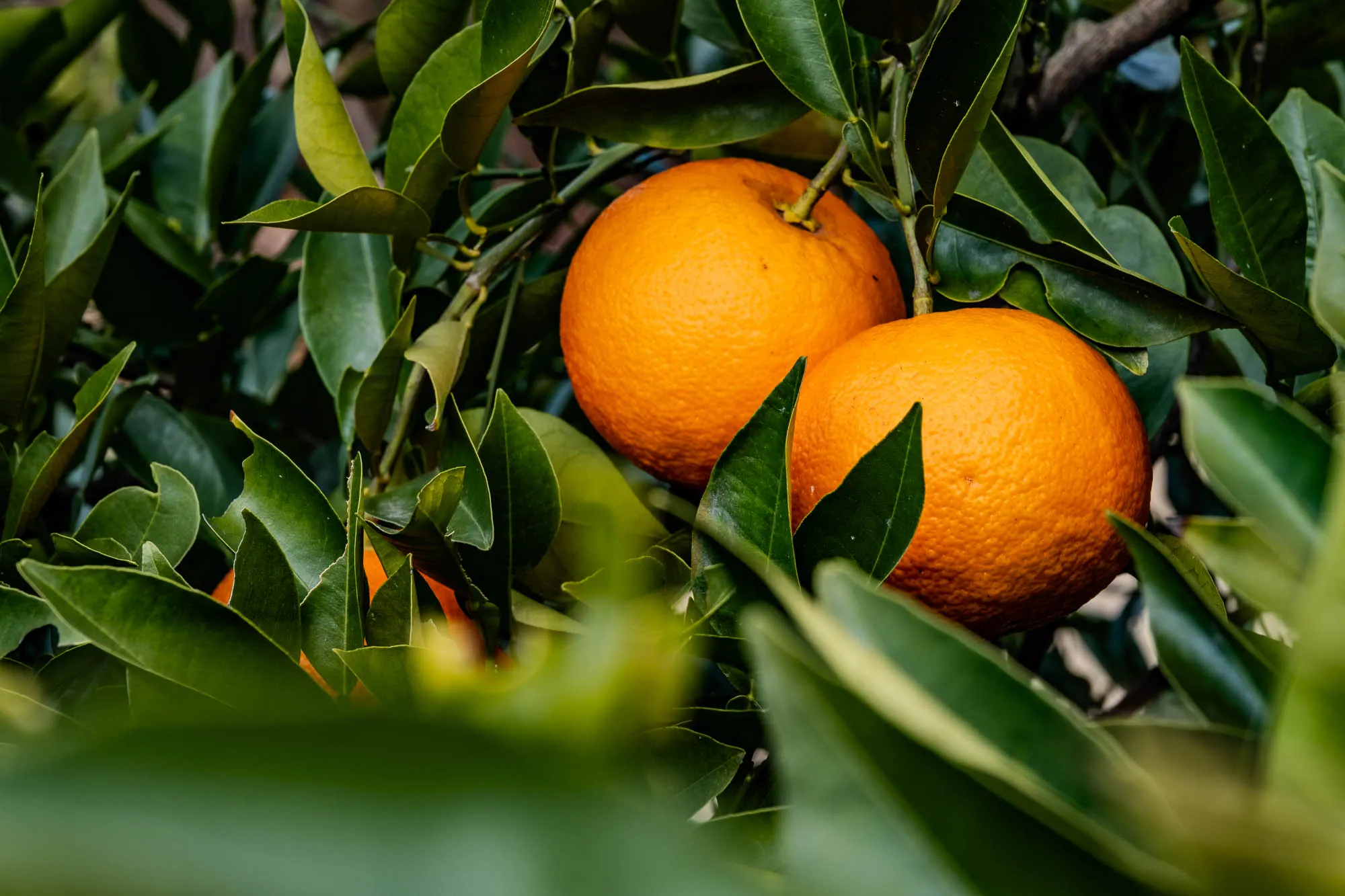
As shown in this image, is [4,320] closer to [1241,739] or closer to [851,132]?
[851,132]

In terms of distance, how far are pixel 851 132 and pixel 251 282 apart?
46cm

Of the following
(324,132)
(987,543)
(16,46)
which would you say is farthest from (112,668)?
(16,46)

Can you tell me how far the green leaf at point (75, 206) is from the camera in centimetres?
67

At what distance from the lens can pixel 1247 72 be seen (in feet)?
2.54

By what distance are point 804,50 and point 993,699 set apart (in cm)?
35

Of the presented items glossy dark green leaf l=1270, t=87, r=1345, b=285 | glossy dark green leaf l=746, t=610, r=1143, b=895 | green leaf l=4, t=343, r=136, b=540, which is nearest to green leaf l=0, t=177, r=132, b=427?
green leaf l=4, t=343, r=136, b=540

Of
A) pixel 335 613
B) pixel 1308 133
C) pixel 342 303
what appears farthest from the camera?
pixel 342 303

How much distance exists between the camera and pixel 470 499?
0.49 metres

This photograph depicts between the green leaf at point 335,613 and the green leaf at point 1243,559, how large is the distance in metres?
0.28

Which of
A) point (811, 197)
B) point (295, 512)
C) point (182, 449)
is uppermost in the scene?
point (811, 197)

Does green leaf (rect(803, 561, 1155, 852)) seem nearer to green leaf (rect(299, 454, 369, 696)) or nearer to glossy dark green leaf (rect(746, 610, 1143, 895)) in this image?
glossy dark green leaf (rect(746, 610, 1143, 895))

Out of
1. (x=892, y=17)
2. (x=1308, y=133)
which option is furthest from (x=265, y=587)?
(x=1308, y=133)

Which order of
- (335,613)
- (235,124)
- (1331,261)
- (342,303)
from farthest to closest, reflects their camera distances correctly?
(235,124) → (342,303) → (335,613) → (1331,261)

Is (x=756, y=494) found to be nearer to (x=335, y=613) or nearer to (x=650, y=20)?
(x=335, y=613)
